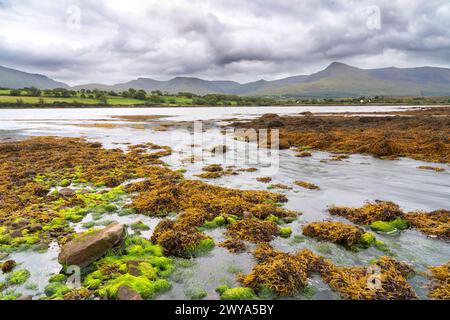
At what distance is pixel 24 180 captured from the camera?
14836 mm

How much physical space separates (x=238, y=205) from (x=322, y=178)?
22.9 feet

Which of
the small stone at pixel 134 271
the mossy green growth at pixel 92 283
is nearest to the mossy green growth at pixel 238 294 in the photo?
the small stone at pixel 134 271

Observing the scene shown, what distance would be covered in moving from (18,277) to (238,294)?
17.4 feet

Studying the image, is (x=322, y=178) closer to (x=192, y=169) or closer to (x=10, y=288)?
(x=192, y=169)

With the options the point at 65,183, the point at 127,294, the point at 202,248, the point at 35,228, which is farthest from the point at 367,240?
the point at 65,183

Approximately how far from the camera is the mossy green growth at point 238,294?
5.97 m

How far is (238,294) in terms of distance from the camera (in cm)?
602

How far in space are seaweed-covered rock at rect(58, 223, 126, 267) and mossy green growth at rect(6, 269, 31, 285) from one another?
2.53ft

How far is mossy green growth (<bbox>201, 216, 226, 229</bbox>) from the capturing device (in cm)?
980

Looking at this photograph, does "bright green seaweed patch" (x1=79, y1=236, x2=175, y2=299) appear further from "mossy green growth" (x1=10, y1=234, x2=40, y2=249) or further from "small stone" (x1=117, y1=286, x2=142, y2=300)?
"mossy green growth" (x1=10, y1=234, x2=40, y2=249)

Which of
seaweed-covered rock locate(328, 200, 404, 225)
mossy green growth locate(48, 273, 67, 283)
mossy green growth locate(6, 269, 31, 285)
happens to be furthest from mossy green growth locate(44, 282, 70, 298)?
seaweed-covered rock locate(328, 200, 404, 225)

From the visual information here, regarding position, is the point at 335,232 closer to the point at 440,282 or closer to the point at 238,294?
the point at 440,282

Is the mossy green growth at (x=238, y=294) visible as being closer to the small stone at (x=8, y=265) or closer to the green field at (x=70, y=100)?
the small stone at (x=8, y=265)

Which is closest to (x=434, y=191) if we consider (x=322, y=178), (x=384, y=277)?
(x=322, y=178)
